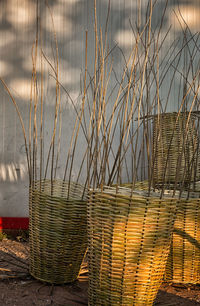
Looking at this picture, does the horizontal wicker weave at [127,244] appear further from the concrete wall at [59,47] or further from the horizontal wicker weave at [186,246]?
the concrete wall at [59,47]

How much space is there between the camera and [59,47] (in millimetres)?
2814

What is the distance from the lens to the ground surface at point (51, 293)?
1394mm

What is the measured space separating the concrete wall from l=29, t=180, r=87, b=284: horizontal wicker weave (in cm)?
125

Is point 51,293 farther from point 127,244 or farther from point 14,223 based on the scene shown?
point 14,223

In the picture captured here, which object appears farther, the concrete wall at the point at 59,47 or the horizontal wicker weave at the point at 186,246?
the concrete wall at the point at 59,47

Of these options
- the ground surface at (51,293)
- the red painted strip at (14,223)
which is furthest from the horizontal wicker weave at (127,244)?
the red painted strip at (14,223)

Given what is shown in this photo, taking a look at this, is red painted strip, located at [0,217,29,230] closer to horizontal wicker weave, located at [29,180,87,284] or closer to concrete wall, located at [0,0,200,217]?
concrete wall, located at [0,0,200,217]

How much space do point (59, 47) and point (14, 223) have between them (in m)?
1.51

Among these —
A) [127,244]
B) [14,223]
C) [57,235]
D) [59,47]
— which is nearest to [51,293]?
[57,235]

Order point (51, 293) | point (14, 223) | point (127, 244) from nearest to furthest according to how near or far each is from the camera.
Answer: point (127, 244) → point (51, 293) → point (14, 223)

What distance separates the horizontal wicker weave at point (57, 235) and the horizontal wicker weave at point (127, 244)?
32 centimetres

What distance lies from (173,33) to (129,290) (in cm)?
229

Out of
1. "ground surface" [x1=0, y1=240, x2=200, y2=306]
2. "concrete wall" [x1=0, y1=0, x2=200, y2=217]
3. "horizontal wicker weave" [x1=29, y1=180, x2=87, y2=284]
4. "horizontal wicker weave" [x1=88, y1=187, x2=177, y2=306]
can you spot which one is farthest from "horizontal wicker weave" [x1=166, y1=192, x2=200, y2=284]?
"concrete wall" [x1=0, y1=0, x2=200, y2=217]

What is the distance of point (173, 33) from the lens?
2818 mm
